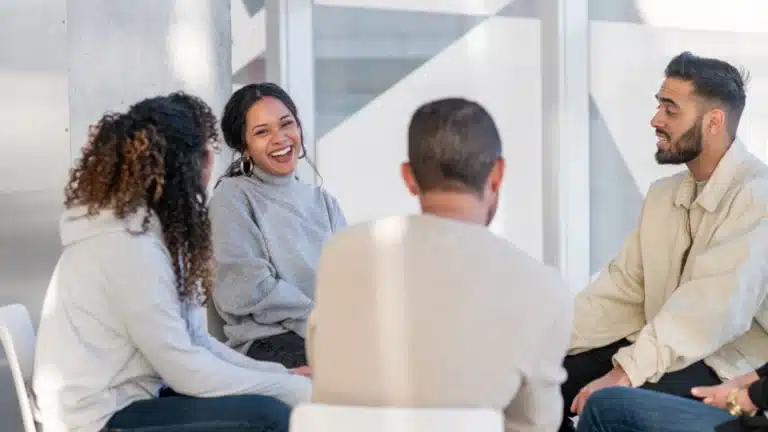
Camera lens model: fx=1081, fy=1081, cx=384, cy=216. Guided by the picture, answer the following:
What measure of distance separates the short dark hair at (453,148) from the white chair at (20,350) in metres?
1.03

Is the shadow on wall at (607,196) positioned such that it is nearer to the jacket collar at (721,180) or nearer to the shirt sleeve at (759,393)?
the jacket collar at (721,180)

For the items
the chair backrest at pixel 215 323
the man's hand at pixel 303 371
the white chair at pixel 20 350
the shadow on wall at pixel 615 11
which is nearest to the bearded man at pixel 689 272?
the man's hand at pixel 303 371

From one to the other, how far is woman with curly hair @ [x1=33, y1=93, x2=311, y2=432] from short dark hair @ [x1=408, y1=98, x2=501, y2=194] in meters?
0.68

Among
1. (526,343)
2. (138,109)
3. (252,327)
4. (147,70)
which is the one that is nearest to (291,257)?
(252,327)

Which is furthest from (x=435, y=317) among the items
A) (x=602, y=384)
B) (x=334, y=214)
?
(x=334, y=214)

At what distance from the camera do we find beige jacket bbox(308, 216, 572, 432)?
1687 mm

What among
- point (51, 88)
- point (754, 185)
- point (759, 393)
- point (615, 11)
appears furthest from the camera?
point (615, 11)

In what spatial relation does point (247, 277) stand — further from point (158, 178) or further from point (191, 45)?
point (191, 45)

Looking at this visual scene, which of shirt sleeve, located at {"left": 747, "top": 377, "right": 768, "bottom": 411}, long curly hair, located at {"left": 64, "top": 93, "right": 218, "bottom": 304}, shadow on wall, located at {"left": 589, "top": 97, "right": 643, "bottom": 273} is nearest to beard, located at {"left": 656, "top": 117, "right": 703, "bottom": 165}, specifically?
shirt sleeve, located at {"left": 747, "top": 377, "right": 768, "bottom": 411}

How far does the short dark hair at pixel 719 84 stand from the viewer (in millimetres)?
2787

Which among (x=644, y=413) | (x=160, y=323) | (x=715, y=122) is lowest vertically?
(x=644, y=413)

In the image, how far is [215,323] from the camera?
312 centimetres

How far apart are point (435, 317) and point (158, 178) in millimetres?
850

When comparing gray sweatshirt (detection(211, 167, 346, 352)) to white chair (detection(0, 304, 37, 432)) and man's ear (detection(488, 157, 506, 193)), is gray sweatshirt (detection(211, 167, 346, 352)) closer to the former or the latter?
white chair (detection(0, 304, 37, 432))
